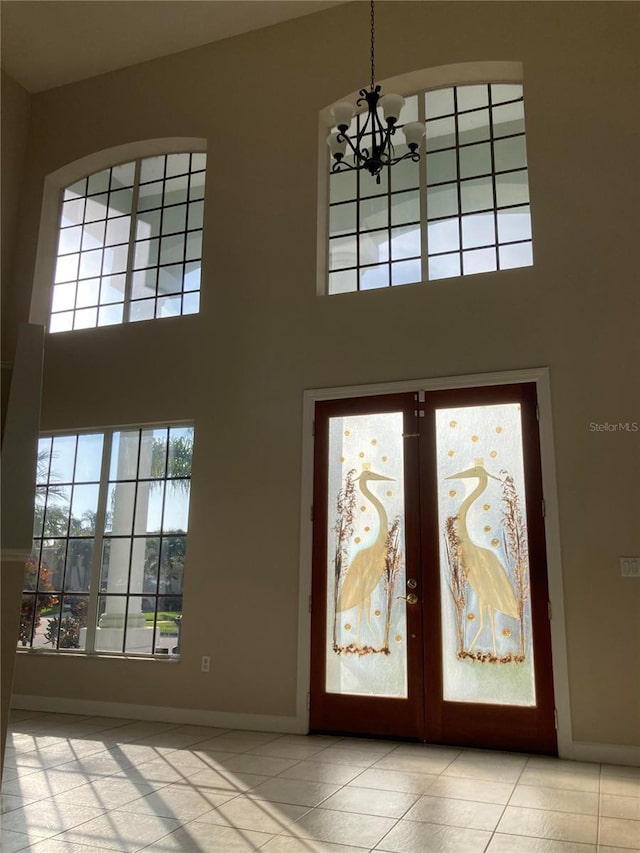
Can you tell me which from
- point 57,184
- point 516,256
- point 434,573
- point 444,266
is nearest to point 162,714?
point 434,573

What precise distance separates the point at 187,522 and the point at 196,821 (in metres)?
2.71

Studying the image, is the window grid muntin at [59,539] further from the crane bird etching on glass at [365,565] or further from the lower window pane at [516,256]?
the lower window pane at [516,256]

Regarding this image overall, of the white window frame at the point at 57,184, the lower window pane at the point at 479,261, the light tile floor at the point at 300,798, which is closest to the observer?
the light tile floor at the point at 300,798

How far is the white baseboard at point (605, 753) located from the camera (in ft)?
13.0

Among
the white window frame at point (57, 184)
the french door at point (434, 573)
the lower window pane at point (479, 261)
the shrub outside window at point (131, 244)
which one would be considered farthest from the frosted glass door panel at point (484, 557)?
the white window frame at point (57, 184)

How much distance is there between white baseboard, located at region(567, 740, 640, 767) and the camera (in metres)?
3.95

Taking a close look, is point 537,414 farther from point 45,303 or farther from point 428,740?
point 45,303

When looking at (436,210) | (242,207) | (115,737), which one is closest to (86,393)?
(242,207)

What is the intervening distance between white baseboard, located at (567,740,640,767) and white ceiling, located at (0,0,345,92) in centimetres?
583

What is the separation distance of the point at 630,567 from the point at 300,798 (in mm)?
2330

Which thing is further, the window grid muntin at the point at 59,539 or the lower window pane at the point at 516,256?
the window grid muntin at the point at 59,539

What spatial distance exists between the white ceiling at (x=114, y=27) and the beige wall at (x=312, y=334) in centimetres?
15

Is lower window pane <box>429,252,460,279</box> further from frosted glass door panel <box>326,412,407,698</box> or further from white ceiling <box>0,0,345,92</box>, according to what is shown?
white ceiling <box>0,0,345,92</box>

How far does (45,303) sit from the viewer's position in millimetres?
6668
